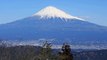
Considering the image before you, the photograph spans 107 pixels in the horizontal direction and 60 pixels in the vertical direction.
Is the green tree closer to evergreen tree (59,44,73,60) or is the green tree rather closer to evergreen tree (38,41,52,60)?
evergreen tree (38,41,52,60)

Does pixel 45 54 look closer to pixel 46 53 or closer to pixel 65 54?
pixel 46 53

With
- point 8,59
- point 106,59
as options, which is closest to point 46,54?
point 8,59

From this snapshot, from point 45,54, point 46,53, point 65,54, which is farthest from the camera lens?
point 46,53

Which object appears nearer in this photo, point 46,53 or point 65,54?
point 65,54

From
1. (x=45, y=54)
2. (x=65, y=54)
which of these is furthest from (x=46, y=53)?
(x=65, y=54)

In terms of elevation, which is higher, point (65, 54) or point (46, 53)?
point (46, 53)

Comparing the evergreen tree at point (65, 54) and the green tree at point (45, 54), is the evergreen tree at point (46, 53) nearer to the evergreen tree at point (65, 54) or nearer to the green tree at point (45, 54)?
the green tree at point (45, 54)

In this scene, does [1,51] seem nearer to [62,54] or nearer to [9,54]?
[9,54]

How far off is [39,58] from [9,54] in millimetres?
121950

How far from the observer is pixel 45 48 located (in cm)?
2373

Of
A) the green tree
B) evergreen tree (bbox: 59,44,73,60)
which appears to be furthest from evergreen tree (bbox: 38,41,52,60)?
evergreen tree (bbox: 59,44,73,60)

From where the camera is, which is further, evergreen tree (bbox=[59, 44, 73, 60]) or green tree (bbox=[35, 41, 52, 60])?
green tree (bbox=[35, 41, 52, 60])

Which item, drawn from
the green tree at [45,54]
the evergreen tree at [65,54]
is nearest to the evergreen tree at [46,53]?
the green tree at [45,54]

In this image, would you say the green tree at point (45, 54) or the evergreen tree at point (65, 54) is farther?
the green tree at point (45, 54)
